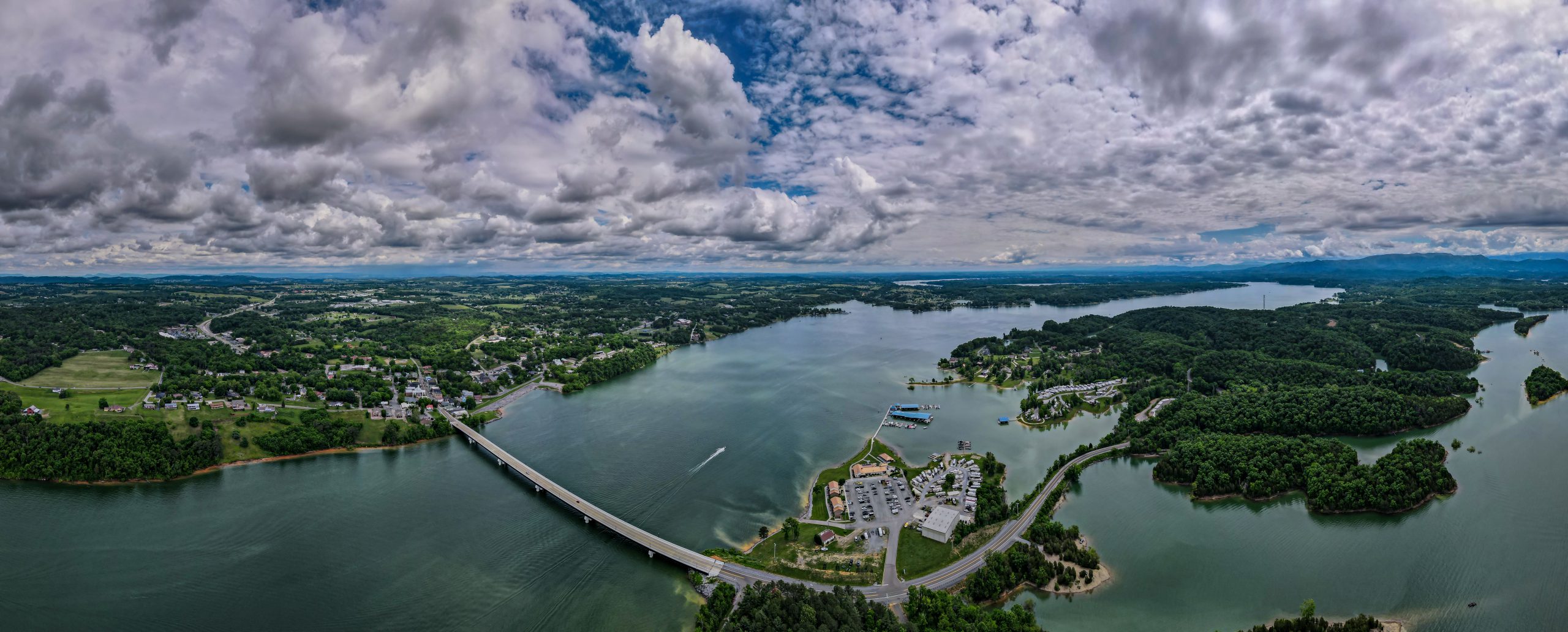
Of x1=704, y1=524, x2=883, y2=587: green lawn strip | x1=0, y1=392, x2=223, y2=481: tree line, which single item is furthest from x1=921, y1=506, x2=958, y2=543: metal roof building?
x1=0, y1=392, x2=223, y2=481: tree line

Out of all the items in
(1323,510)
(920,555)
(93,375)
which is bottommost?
(920,555)

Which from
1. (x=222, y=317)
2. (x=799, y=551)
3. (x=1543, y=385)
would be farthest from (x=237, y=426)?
(x=1543, y=385)

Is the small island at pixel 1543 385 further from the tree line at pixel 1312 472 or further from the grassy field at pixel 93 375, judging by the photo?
the grassy field at pixel 93 375

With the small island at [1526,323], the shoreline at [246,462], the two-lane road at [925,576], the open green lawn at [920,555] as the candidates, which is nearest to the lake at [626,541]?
the shoreline at [246,462]

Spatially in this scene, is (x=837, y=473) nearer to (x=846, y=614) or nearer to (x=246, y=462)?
(x=846, y=614)

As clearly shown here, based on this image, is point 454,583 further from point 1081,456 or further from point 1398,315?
point 1398,315
